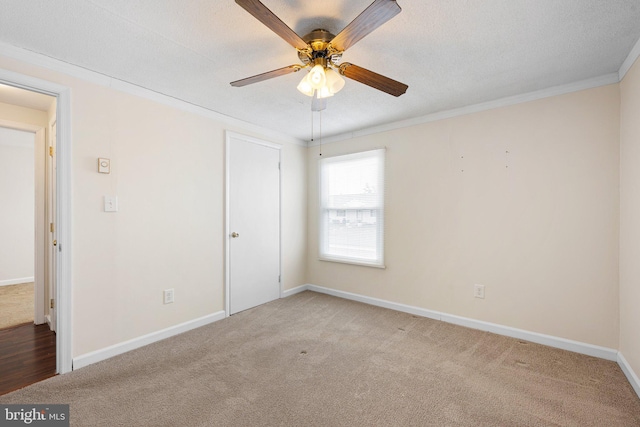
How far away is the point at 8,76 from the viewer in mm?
1963

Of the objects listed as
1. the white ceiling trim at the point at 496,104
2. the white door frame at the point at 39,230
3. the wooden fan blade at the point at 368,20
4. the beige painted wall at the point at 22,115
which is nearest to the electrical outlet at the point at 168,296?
the white door frame at the point at 39,230

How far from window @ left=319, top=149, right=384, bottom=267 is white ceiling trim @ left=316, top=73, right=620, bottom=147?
1.00 feet

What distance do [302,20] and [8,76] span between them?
2088 mm

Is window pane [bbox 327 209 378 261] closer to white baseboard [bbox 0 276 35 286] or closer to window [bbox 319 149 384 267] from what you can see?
window [bbox 319 149 384 267]

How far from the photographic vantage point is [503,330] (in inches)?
112

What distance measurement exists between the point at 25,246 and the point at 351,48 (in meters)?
6.45

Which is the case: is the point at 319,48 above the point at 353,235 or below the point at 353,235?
above

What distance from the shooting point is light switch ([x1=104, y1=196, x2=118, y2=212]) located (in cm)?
242

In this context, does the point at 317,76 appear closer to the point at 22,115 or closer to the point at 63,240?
the point at 63,240

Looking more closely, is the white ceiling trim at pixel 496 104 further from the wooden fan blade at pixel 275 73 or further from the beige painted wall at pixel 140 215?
the wooden fan blade at pixel 275 73

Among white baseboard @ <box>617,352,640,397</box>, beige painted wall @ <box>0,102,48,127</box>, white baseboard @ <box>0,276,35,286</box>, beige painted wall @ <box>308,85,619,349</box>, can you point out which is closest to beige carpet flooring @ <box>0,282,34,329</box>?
white baseboard @ <box>0,276,35,286</box>

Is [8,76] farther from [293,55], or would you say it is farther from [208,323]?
[208,323]

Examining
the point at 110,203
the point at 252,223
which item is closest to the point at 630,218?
the point at 252,223

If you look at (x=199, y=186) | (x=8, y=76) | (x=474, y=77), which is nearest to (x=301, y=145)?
(x=199, y=186)
